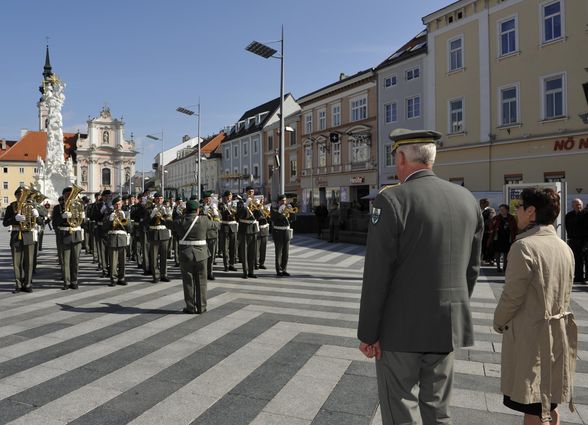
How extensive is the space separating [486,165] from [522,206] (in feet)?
76.8

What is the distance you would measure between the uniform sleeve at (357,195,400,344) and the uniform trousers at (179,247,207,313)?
5.65 metres

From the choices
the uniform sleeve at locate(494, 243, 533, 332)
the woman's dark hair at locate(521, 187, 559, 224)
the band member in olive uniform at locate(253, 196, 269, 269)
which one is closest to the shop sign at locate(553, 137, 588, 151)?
the band member in olive uniform at locate(253, 196, 269, 269)

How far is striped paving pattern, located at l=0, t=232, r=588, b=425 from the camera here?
13.8 feet

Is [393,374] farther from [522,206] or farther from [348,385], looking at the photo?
[348,385]

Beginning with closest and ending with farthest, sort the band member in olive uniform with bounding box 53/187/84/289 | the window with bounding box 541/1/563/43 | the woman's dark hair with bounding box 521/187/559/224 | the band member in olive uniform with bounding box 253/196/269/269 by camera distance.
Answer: the woman's dark hair with bounding box 521/187/559/224
the band member in olive uniform with bounding box 53/187/84/289
the band member in olive uniform with bounding box 253/196/269/269
the window with bounding box 541/1/563/43

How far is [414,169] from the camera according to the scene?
2904 mm

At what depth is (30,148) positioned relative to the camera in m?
94.0

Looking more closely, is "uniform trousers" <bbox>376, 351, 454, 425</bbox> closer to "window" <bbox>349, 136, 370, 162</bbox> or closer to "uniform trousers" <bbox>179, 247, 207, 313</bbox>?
"uniform trousers" <bbox>179, 247, 207, 313</bbox>

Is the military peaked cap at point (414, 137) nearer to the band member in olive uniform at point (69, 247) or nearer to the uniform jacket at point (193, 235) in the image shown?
the uniform jacket at point (193, 235)

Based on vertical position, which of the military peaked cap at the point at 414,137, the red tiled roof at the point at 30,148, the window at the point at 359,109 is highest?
the red tiled roof at the point at 30,148

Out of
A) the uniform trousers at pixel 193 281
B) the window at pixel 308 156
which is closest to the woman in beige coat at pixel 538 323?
the uniform trousers at pixel 193 281

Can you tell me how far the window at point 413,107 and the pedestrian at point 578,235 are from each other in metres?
21.8

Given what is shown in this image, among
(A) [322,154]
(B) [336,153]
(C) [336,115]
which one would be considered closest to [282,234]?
(B) [336,153]

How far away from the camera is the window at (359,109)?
38000mm
